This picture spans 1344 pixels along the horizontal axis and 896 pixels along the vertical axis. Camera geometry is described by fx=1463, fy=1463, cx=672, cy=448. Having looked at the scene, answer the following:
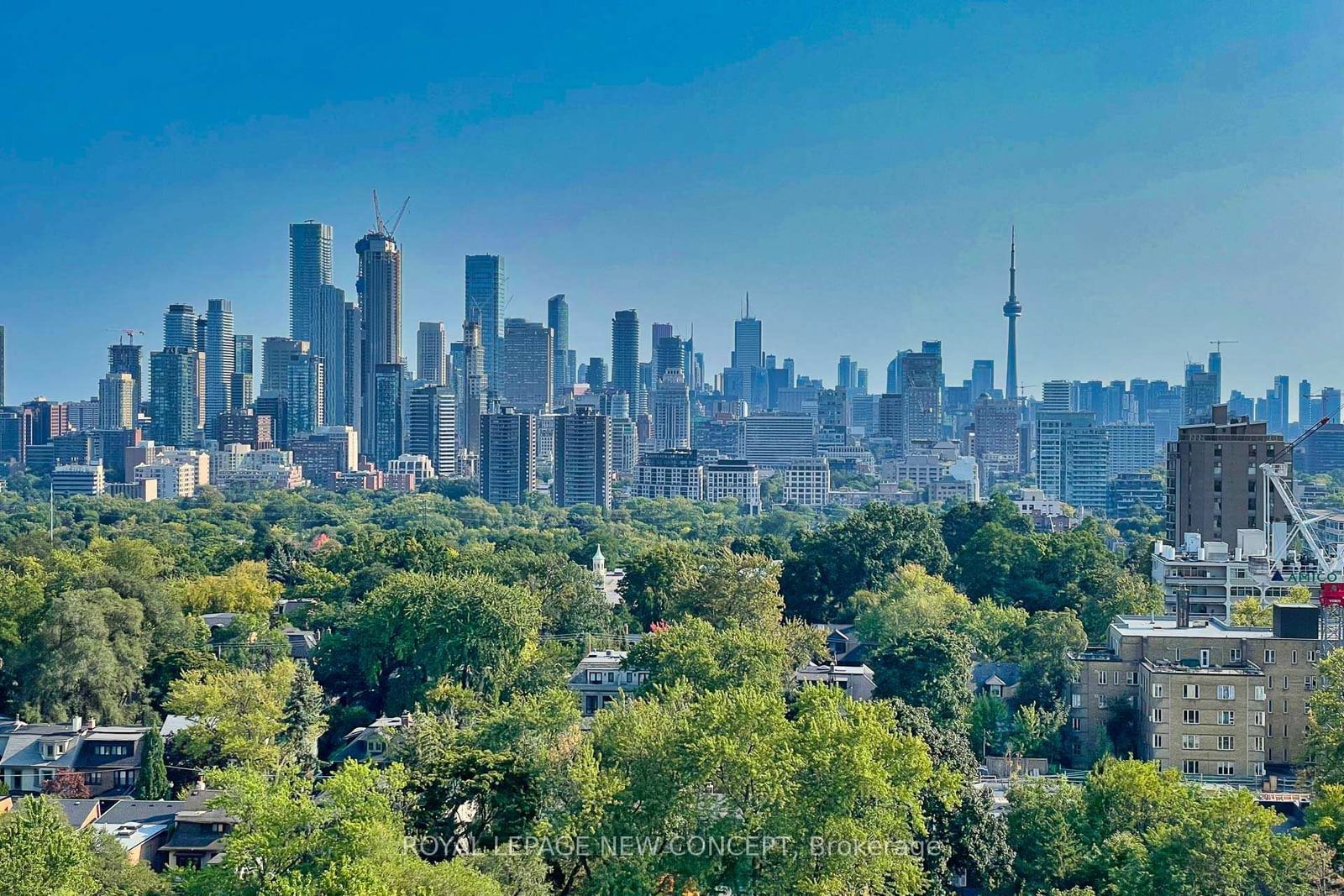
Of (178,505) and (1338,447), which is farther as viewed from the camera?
(1338,447)

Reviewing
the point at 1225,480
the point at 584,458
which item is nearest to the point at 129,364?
the point at 584,458

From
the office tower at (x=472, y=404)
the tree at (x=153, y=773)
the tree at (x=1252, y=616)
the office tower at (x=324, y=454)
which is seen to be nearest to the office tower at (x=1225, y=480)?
the tree at (x=1252, y=616)

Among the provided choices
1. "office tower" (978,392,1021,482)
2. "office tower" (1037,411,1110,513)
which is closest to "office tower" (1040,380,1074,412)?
"office tower" (978,392,1021,482)

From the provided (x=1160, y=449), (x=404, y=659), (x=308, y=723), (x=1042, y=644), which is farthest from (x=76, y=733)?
(x=1160, y=449)

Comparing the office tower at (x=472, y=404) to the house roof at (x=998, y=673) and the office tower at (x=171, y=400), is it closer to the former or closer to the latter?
the office tower at (x=171, y=400)

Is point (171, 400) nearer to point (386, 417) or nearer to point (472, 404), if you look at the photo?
point (386, 417)

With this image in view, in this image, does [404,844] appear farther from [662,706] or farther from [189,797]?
[189,797]
